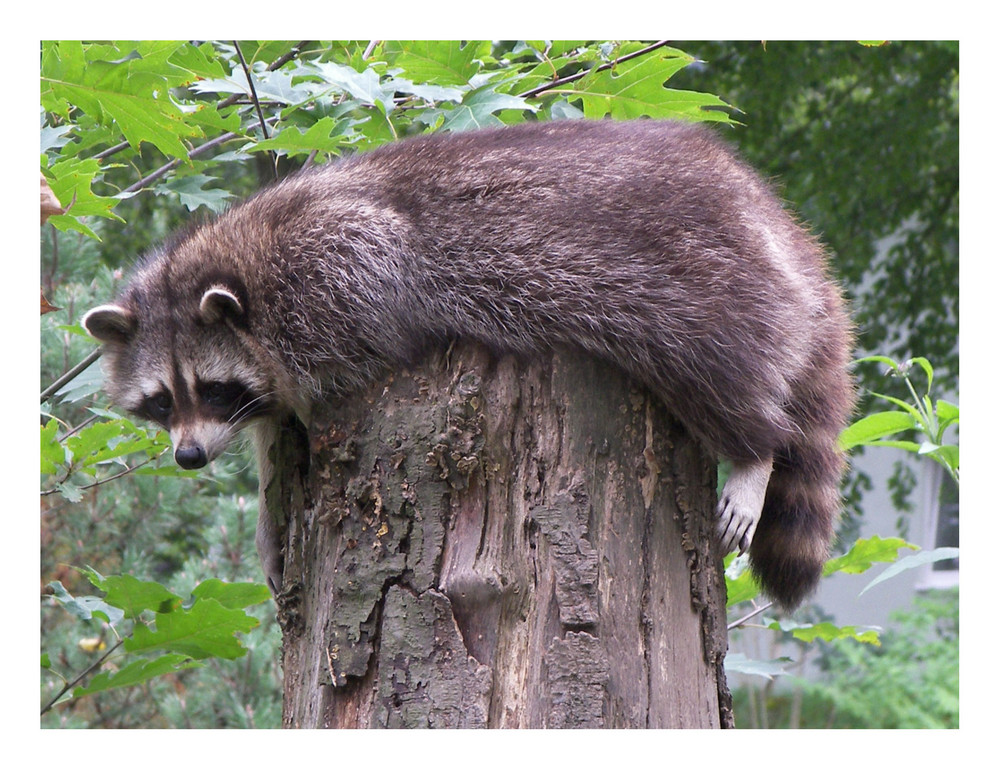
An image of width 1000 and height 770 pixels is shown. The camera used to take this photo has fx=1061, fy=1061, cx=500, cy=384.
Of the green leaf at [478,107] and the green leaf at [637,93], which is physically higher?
the green leaf at [637,93]

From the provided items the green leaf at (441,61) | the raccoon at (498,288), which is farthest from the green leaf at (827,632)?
the green leaf at (441,61)

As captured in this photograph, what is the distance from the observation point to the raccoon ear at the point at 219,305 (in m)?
3.02

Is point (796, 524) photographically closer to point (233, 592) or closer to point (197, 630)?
point (233, 592)

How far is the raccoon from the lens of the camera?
285 centimetres

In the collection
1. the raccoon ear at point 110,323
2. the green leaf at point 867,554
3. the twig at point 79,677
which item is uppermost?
the raccoon ear at point 110,323

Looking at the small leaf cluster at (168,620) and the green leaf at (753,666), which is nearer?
the small leaf cluster at (168,620)

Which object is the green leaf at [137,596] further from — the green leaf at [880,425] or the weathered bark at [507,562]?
the green leaf at [880,425]

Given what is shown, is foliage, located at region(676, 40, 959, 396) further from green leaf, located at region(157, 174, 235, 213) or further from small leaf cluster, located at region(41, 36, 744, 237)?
green leaf, located at region(157, 174, 235, 213)

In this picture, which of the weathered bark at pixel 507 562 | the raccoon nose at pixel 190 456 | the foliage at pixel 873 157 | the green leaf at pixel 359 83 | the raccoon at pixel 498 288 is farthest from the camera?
the foliage at pixel 873 157

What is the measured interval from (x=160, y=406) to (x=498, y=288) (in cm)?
118

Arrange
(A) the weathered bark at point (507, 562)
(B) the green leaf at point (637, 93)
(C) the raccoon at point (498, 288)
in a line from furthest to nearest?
(B) the green leaf at point (637, 93) → (C) the raccoon at point (498, 288) → (A) the weathered bark at point (507, 562)

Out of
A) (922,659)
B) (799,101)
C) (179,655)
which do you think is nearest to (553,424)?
(179,655)

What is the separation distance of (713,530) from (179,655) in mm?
1612

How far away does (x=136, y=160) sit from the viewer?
25.1ft
